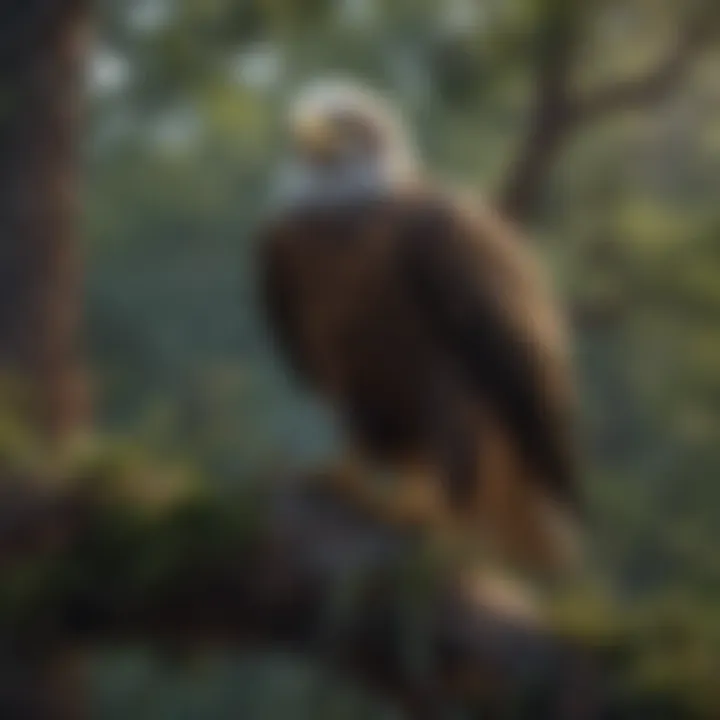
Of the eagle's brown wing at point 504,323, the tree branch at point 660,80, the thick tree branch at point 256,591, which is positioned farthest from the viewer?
the tree branch at point 660,80

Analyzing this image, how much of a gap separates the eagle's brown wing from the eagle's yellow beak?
100mm

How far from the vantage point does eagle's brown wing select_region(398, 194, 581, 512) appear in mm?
1751

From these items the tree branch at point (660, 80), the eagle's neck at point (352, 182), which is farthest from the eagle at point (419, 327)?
the tree branch at point (660, 80)

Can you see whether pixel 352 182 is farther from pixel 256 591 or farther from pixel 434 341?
pixel 256 591

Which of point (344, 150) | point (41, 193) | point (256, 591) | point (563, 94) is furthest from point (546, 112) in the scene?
point (256, 591)

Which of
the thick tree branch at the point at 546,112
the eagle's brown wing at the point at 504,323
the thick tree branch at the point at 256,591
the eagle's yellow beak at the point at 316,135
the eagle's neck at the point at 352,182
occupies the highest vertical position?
the thick tree branch at the point at 546,112

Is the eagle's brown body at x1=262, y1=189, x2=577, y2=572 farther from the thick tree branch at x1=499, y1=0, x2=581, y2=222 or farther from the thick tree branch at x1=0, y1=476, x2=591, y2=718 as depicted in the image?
the thick tree branch at x1=0, y1=476, x2=591, y2=718

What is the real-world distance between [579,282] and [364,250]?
21cm

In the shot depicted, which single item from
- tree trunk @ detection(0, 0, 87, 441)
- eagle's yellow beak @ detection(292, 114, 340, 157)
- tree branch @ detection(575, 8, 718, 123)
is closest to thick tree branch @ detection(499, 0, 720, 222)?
tree branch @ detection(575, 8, 718, 123)

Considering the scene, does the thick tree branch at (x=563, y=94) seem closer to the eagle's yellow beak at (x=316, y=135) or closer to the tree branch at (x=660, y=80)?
the tree branch at (x=660, y=80)

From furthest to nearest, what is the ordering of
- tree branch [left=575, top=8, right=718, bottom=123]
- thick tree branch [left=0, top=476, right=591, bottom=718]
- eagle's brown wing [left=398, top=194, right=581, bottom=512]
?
1. tree branch [left=575, top=8, right=718, bottom=123]
2. eagle's brown wing [left=398, top=194, right=581, bottom=512]
3. thick tree branch [left=0, top=476, right=591, bottom=718]

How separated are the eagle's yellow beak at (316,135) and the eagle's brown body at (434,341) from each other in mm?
50

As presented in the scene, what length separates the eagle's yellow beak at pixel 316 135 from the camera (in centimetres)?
184

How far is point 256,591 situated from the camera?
1.52 m
